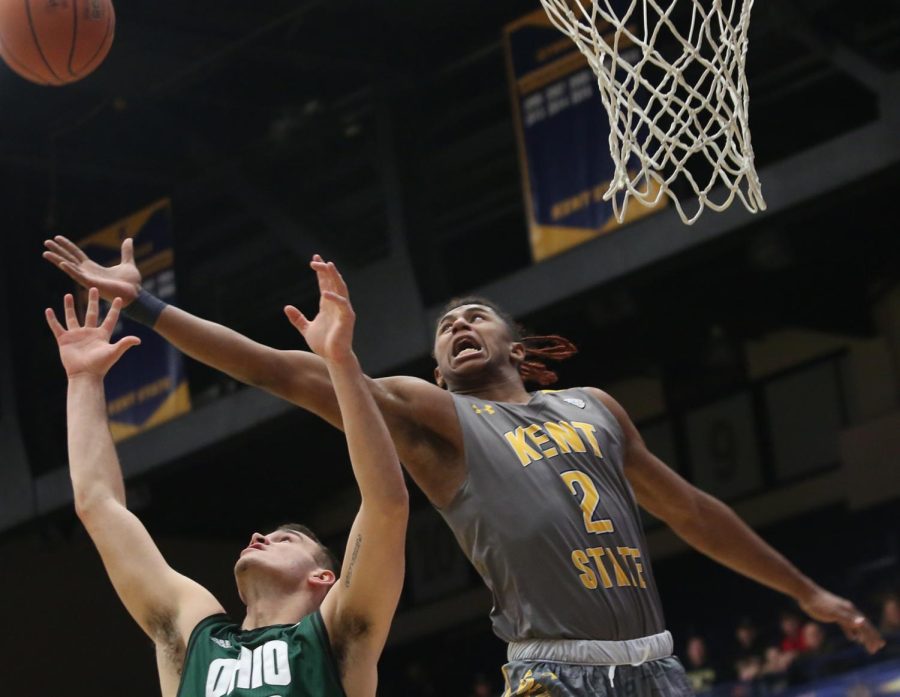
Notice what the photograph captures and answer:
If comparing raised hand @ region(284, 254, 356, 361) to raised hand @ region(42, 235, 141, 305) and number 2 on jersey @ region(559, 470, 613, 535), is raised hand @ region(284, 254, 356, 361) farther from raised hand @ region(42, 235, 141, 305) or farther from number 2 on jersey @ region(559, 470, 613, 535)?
number 2 on jersey @ region(559, 470, 613, 535)

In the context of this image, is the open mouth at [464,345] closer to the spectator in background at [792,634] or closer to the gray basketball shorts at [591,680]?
the gray basketball shorts at [591,680]

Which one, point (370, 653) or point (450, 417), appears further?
point (450, 417)

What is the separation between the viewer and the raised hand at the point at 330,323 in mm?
3193

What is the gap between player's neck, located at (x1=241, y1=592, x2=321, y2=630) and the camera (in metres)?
3.60

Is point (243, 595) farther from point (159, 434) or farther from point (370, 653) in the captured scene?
point (159, 434)

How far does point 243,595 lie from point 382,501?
0.63 meters

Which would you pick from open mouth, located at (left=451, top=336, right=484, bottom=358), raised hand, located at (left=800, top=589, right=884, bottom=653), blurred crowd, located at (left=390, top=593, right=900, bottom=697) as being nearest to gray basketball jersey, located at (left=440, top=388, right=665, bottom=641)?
open mouth, located at (left=451, top=336, right=484, bottom=358)

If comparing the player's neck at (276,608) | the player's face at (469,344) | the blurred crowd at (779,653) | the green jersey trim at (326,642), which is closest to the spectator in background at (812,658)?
the blurred crowd at (779,653)

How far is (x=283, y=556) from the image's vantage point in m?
3.68

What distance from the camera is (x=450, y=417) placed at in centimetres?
382

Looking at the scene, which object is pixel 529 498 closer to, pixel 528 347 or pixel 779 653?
pixel 528 347

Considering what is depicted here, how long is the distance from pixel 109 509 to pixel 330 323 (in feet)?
2.55

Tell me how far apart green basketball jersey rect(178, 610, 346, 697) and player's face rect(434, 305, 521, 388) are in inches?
36.0

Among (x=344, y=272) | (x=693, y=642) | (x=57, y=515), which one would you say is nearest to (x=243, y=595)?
(x=344, y=272)
